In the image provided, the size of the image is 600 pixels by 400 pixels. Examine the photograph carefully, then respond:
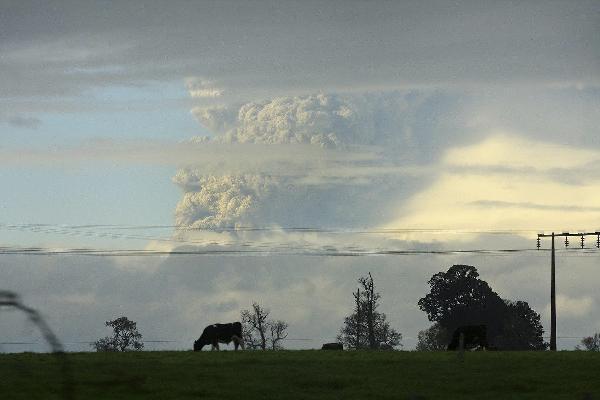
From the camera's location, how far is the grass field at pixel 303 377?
35.9m

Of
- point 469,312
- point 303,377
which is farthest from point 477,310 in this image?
point 303,377

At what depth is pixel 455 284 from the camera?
14838 centimetres

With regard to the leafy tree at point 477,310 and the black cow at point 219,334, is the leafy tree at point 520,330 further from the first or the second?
the black cow at point 219,334

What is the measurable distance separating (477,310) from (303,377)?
108963 mm

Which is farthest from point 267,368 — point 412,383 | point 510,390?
point 510,390

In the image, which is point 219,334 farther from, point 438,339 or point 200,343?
point 438,339

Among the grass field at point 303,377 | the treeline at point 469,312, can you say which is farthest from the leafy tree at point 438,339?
the grass field at point 303,377

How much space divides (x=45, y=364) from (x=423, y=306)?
108538 millimetres

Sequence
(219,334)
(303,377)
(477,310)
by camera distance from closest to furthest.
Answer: (303,377)
(219,334)
(477,310)

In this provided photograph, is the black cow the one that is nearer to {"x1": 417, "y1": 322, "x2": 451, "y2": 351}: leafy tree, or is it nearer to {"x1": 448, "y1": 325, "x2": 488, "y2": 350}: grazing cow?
{"x1": 448, "y1": 325, "x2": 488, "y2": 350}: grazing cow

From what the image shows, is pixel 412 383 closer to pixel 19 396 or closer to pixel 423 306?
pixel 19 396

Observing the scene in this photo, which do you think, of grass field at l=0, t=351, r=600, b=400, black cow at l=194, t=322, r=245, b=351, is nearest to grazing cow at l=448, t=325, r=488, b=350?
black cow at l=194, t=322, r=245, b=351

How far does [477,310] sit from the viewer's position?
14625 cm

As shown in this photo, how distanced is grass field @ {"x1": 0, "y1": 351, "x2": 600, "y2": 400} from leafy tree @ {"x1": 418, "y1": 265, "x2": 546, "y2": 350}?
314 feet
